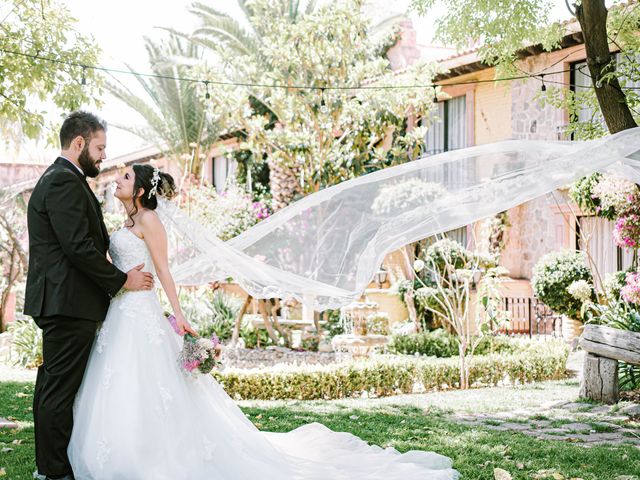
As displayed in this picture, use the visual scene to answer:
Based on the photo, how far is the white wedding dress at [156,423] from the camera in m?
4.22

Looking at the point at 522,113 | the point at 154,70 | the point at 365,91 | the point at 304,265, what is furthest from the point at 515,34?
the point at 154,70

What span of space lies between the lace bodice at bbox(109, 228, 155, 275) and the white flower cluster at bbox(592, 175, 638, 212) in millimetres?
7251

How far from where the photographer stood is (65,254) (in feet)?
14.0

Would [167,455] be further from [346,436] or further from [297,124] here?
[297,124]

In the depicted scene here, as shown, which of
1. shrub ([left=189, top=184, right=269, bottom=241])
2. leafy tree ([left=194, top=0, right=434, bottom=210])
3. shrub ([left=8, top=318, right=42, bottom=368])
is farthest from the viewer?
shrub ([left=189, top=184, right=269, bottom=241])

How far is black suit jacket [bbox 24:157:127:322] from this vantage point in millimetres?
4199

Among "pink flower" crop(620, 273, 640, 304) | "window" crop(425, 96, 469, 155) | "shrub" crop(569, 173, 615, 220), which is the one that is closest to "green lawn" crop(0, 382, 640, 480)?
"pink flower" crop(620, 273, 640, 304)

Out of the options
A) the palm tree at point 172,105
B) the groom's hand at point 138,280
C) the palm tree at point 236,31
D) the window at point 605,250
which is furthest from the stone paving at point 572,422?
the palm tree at point 172,105

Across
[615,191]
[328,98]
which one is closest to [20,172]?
[328,98]

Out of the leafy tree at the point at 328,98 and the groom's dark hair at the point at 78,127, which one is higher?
the leafy tree at the point at 328,98

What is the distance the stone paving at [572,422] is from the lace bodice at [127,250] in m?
3.80

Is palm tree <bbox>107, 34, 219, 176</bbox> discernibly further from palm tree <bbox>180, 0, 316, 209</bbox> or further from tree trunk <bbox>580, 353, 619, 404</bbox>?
tree trunk <bbox>580, 353, 619, 404</bbox>

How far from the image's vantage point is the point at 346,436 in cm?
543

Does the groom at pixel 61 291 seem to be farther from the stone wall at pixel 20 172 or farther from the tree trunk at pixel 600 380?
the stone wall at pixel 20 172
